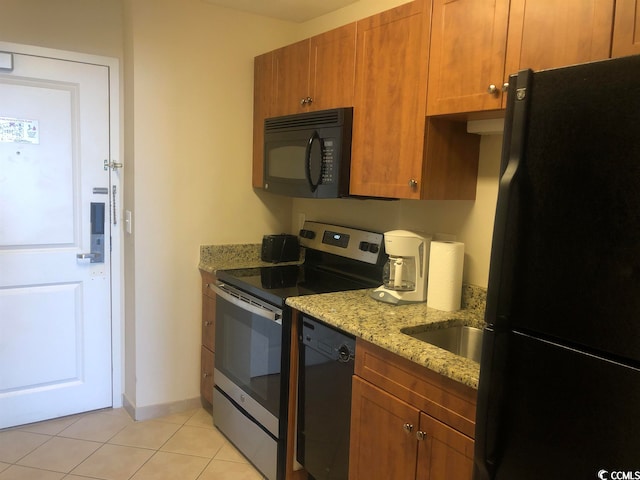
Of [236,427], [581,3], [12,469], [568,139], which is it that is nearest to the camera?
[568,139]

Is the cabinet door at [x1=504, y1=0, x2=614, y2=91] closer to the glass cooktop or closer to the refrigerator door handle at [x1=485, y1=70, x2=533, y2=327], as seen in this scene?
the refrigerator door handle at [x1=485, y1=70, x2=533, y2=327]

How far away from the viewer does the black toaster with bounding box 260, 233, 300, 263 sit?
3.03m

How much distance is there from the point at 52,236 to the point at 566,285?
269 cm

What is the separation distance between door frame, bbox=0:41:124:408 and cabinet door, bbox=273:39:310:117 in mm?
921

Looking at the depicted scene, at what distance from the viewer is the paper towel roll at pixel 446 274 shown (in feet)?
6.63

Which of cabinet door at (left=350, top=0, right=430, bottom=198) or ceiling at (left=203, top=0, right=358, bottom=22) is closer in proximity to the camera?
cabinet door at (left=350, top=0, right=430, bottom=198)

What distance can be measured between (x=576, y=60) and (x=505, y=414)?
993mm

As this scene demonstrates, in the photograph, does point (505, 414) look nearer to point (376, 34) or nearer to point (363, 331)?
point (363, 331)

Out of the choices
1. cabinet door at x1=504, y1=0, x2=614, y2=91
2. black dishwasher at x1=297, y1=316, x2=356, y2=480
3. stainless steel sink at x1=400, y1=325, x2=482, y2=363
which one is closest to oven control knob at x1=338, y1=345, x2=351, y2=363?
black dishwasher at x1=297, y1=316, x2=356, y2=480

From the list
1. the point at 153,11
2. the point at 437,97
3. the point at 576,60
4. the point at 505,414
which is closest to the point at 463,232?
the point at 437,97

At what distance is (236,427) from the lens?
260 centimetres

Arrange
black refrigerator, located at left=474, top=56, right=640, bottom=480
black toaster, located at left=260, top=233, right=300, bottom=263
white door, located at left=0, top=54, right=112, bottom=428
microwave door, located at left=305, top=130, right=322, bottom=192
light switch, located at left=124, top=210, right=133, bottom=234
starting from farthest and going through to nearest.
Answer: black toaster, located at left=260, top=233, right=300, bottom=263, light switch, located at left=124, top=210, right=133, bottom=234, white door, located at left=0, top=54, right=112, bottom=428, microwave door, located at left=305, top=130, right=322, bottom=192, black refrigerator, located at left=474, top=56, right=640, bottom=480

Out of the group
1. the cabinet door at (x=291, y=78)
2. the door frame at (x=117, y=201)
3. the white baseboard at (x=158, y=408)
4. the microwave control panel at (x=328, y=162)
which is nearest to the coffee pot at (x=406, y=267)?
the microwave control panel at (x=328, y=162)

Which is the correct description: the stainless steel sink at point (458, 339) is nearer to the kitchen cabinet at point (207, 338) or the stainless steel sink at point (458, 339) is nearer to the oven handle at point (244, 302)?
the oven handle at point (244, 302)
